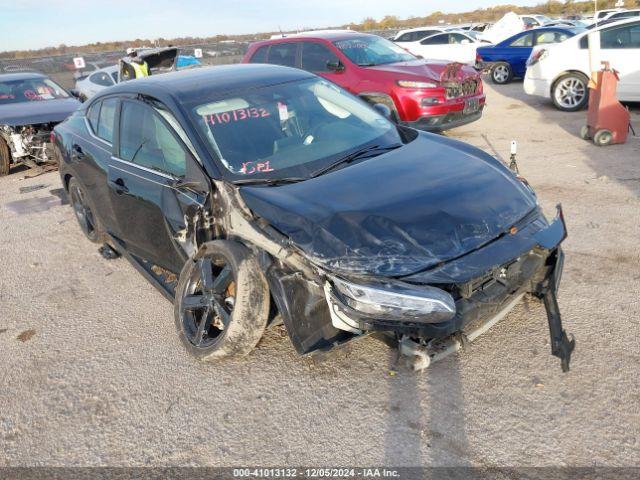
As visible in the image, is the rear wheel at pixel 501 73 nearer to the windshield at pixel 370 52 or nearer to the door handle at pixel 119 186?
the windshield at pixel 370 52

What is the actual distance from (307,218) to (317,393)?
3.27 feet

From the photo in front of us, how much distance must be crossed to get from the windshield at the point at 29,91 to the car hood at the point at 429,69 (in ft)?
20.1

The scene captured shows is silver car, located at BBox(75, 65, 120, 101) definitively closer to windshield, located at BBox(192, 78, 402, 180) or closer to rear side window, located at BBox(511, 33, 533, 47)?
windshield, located at BBox(192, 78, 402, 180)

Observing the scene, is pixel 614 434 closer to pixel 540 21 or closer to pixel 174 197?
pixel 174 197

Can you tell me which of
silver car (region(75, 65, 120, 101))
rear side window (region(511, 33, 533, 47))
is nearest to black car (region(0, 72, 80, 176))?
silver car (region(75, 65, 120, 101))

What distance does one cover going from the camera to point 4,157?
30.4 feet

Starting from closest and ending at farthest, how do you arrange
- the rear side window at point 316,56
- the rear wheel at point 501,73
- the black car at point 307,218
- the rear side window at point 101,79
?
the black car at point 307,218
the rear side window at point 316,56
the rear side window at point 101,79
the rear wheel at point 501,73

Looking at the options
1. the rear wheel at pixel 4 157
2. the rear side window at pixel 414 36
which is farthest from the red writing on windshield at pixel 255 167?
the rear side window at pixel 414 36

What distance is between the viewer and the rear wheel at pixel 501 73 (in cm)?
1595

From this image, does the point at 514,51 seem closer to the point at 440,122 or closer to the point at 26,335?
the point at 440,122

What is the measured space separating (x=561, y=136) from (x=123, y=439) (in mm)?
8138

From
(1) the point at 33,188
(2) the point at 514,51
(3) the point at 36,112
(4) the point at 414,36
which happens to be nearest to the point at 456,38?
(4) the point at 414,36

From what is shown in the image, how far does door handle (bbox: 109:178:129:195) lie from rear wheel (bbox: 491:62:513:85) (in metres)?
14.3

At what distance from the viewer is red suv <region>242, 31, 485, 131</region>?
8.17 m
